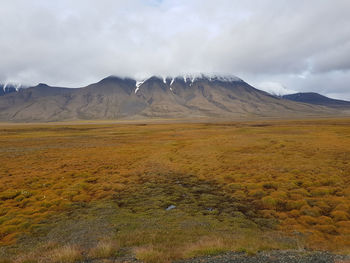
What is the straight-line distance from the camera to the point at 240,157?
34.4m

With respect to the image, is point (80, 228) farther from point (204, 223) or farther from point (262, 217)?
point (262, 217)

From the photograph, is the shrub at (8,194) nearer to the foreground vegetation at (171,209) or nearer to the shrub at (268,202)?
the foreground vegetation at (171,209)

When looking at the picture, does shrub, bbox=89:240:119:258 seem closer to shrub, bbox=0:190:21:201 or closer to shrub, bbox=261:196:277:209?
shrub, bbox=261:196:277:209

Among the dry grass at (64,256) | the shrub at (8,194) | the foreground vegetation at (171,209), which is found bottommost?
the shrub at (8,194)

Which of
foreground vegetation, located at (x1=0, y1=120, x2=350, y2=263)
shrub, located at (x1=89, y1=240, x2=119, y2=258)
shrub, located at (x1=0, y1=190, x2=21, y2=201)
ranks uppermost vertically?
shrub, located at (x1=89, y1=240, x2=119, y2=258)

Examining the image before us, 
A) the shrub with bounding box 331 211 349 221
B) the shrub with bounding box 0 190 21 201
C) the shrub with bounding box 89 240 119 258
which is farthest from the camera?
the shrub with bounding box 0 190 21 201

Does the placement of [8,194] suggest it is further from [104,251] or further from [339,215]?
[339,215]

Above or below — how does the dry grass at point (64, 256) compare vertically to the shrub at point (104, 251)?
above

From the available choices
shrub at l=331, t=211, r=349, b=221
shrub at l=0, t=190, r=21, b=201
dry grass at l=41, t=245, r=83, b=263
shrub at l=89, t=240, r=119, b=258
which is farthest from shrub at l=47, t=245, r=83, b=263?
shrub at l=331, t=211, r=349, b=221

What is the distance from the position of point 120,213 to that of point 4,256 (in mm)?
6849

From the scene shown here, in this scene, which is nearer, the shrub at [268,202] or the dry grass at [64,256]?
the dry grass at [64,256]

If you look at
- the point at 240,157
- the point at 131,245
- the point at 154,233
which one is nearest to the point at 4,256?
the point at 131,245

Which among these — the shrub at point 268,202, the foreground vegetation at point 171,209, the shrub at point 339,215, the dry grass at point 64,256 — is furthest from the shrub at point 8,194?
the shrub at point 339,215

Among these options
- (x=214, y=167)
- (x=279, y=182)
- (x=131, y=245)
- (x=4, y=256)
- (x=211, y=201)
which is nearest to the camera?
(x=4, y=256)
